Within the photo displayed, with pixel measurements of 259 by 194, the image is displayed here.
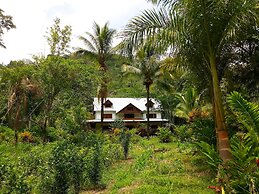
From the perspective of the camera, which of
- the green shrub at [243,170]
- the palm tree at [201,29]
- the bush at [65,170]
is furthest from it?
the palm tree at [201,29]

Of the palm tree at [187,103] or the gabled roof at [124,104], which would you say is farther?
the gabled roof at [124,104]

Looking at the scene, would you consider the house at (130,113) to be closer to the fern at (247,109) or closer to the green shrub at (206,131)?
the green shrub at (206,131)

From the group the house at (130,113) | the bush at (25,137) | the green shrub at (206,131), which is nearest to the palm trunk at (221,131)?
the green shrub at (206,131)

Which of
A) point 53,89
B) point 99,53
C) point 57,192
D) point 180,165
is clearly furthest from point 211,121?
point 99,53

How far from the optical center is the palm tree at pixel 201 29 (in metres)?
6.87

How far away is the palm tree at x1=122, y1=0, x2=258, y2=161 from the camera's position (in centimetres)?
687

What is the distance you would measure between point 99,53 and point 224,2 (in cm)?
1752

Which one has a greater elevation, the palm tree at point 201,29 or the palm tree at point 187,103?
the palm tree at point 187,103

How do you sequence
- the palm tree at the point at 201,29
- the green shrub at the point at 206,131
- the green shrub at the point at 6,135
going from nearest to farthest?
the palm tree at the point at 201,29
the green shrub at the point at 206,131
the green shrub at the point at 6,135

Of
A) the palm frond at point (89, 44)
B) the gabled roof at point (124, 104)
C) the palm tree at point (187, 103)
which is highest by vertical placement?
the palm frond at point (89, 44)

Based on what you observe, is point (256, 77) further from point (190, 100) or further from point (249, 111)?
point (190, 100)

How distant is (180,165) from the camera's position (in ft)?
34.6

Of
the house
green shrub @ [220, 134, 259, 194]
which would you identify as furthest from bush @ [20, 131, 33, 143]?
the house

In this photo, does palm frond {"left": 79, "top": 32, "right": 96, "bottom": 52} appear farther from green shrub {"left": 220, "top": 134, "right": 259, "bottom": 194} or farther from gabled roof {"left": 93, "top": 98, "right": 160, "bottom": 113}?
green shrub {"left": 220, "top": 134, "right": 259, "bottom": 194}
